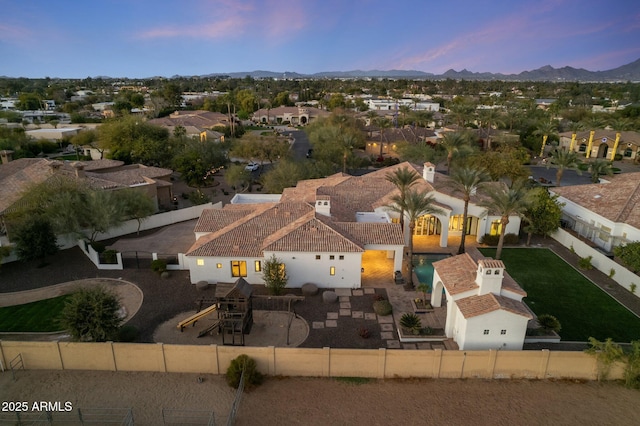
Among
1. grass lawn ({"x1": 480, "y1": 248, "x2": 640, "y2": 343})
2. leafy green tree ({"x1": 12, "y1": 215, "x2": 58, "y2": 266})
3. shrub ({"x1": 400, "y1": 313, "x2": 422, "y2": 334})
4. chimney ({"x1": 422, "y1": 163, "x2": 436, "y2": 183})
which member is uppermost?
chimney ({"x1": 422, "y1": 163, "x2": 436, "y2": 183})

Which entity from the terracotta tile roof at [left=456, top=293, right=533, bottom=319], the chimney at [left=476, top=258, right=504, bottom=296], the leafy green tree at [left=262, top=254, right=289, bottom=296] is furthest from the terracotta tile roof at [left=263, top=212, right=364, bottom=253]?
the chimney at [left=476, top=258, right=504, bottom=296]

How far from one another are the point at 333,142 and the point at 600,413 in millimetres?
51310

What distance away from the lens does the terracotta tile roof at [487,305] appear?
22.5m

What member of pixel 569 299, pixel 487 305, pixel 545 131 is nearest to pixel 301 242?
pixel 487 305

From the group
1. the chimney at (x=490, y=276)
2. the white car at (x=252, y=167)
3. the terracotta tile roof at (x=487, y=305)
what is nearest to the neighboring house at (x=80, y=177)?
the white car at (x=252, y=167)

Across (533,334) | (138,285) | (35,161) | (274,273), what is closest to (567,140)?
(533,334)

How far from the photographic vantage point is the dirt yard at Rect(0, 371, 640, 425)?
1941cm

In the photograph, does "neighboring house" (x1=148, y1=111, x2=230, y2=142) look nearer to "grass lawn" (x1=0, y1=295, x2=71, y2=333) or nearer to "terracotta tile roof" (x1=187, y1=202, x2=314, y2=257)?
"terracotta tile roof" (x1=187, y1=202, x2=314, y2=257)

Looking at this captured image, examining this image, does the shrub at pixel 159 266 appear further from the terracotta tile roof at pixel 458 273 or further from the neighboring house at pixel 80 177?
the terracotta tile roof at pixel 458 273

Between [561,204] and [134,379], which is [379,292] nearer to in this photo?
[134,379]

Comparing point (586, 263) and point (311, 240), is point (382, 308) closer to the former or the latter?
point (311, 240)

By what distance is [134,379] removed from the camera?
848 inches

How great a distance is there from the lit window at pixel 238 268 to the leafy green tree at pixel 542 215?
89.5 feet

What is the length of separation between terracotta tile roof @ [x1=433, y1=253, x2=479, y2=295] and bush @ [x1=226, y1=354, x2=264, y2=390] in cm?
1196
